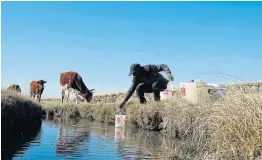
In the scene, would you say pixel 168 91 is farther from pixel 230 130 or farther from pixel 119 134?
pixel 230 130

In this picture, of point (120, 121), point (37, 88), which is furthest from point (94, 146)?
point (37, 88)

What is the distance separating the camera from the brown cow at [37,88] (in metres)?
30.1

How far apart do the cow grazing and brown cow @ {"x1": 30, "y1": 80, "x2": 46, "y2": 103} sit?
7.21 feet

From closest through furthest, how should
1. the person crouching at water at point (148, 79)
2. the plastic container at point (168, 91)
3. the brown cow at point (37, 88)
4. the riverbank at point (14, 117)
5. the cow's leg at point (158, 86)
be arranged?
the riverbank at point (14, 117) < the person crouching at water at point (148, 79) < the cow's leg at point (158, 86) < the plastic container at point (168, 91) < the brown cow at point (37, 88)

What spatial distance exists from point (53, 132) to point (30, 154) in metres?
4.56

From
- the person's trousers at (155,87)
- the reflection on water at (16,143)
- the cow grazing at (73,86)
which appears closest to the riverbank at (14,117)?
the reflection on water at (16,143)

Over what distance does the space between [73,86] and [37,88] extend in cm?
396

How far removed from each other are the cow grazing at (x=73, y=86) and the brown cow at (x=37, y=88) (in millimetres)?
2198

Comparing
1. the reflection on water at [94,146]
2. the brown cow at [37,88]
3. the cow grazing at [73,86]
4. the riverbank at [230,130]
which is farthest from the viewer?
the brown cow at [37,88]

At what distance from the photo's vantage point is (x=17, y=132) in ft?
37.9

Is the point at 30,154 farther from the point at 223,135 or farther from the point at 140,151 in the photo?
the point at 223,135

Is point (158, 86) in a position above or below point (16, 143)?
above

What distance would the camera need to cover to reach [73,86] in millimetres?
27359

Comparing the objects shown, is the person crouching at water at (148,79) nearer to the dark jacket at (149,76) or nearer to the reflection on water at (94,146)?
the dark jacket at (149,76)
